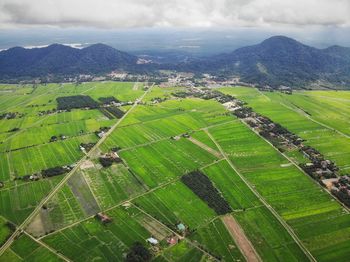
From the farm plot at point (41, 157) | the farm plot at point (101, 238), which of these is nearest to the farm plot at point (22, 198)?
Answer: the farm plot at point (41, 157)

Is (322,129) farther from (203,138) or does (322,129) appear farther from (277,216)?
(277,216)

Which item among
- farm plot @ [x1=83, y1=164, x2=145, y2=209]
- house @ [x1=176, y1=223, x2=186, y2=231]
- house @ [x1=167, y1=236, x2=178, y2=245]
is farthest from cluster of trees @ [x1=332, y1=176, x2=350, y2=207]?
farm plot @ [x1=83, y1=164, x2=145, y2=209]

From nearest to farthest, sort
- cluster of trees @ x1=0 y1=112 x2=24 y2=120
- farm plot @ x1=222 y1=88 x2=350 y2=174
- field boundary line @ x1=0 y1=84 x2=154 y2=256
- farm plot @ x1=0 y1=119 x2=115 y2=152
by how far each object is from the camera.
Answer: field boundary line @ x1=0 y1=84 x2=154 y2=256
farm plot @ x1=222 y1=88 x2=350 y2=174
farm plot @ x1=0 y1=119 x2=115 y2=152
cluster of trees @ x1=0 y1=112 x2=24 y2=120

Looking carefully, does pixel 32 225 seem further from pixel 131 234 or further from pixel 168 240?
pixel 168 240

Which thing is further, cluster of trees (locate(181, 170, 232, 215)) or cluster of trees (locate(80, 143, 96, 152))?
cluster of trees (locate(80, 143, 96, 152))

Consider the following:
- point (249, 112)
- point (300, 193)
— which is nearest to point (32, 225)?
point (300, 193)

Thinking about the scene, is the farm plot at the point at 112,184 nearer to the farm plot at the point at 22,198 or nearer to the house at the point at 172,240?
the farm plot at the point at 22,198

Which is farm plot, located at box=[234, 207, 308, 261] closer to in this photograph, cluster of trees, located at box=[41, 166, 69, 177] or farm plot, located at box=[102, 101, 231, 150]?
cluster of trees, located at box=[41, 166, 69, 177]
